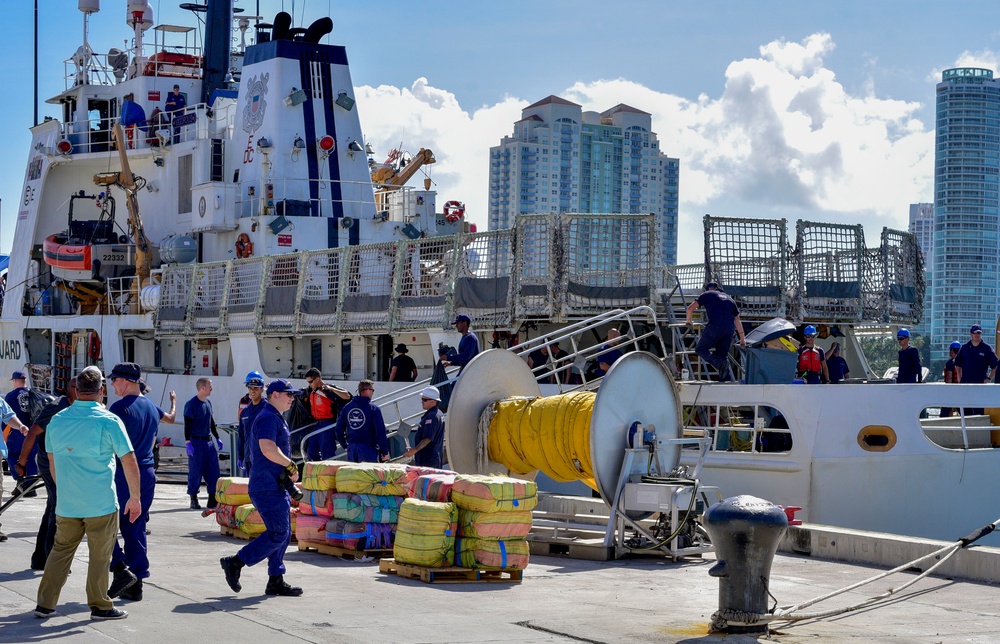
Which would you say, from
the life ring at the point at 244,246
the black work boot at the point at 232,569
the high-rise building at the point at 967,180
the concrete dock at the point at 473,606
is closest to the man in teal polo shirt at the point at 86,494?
the concrete dock at the point at 473,606

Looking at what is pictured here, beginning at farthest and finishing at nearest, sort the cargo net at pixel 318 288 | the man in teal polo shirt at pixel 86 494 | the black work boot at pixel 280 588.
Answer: the cargo net at pixel 318 288
the black work boot at pixel 280 588
the man in teal polo shirt at pixel 86 494

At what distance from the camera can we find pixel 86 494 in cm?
809

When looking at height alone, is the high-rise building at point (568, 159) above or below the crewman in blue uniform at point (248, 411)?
above

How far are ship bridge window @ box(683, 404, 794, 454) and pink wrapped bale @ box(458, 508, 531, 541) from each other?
4.87m

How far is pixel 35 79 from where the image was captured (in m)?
34.8

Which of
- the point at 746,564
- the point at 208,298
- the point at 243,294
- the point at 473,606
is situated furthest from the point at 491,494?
the point at 208,298

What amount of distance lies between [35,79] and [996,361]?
89.9 feet

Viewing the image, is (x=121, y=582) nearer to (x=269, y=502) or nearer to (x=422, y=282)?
(x=269, y=502)

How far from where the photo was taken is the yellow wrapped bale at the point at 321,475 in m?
11.6

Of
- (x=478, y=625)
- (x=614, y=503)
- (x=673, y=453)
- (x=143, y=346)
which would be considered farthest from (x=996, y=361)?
(x=143, y=346)

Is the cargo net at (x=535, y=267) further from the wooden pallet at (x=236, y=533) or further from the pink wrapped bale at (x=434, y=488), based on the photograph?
the pink wrapped bale at (x=434, y=488)

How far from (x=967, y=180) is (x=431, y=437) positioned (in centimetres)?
16747

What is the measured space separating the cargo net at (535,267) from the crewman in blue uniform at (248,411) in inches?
166

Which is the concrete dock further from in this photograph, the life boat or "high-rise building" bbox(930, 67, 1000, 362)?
"high-rise building" bbox(930, 67, 1000, 362)
